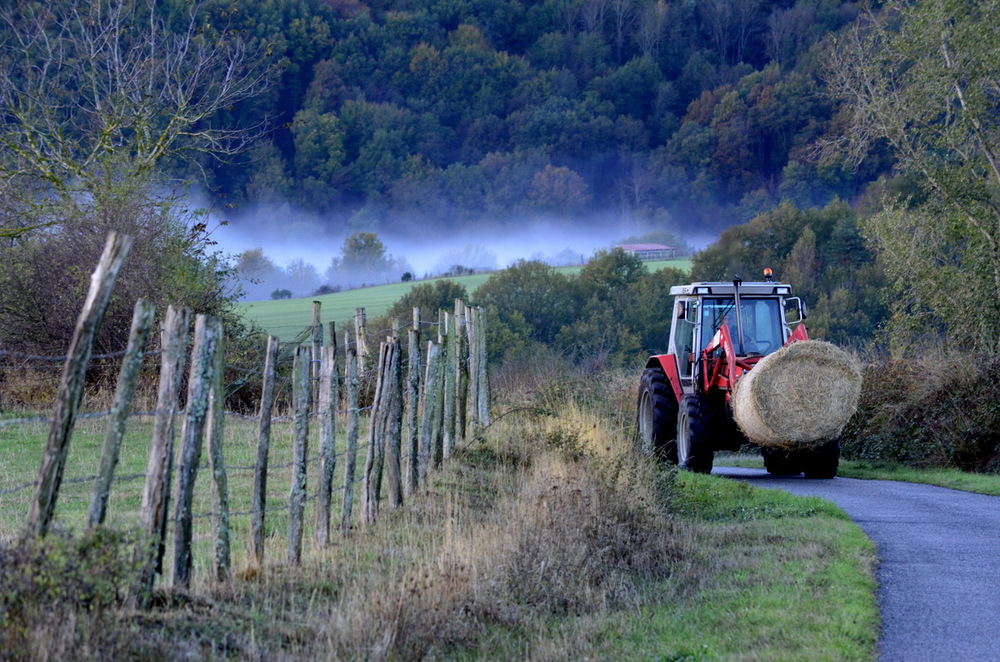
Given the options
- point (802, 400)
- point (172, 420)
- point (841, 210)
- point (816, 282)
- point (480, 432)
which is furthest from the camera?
point (841, 210)

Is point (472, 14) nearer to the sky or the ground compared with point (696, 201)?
nearer to the sky

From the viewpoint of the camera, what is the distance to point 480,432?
666 inches

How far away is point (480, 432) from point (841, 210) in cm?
5439

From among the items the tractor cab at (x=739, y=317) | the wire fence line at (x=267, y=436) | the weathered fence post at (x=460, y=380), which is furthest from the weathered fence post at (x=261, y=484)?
the tractor cab at (x=739, y=317)

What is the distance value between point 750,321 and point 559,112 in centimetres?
7835

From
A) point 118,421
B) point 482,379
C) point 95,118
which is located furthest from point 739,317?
point 95,118

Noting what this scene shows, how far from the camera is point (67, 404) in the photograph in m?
5.70

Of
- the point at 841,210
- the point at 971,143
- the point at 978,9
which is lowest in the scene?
the point at 971,143

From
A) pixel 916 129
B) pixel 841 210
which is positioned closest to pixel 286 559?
pixel 916 129

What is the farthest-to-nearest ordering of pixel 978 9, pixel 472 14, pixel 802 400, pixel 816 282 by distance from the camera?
pixel 472 14 → pixel 816 282 → pixel 978 9 → pixel 802 400

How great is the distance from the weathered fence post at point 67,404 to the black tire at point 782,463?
43.8 feet

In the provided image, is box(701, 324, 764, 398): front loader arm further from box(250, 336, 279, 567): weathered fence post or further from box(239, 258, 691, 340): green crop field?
box(239, 258, 691, 340): green crop field

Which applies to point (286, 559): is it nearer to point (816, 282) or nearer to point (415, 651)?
point (415, 651)

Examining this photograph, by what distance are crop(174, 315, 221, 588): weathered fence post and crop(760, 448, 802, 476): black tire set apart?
1199 centimetres
